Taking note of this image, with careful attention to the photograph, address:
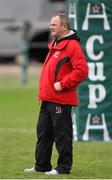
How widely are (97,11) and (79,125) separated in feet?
5.76

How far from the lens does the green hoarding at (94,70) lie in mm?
13930

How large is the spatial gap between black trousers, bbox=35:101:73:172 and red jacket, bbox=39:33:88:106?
99 mm

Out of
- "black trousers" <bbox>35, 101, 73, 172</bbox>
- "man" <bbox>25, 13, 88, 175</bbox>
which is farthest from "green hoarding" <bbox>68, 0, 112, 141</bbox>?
"black trousers" <bbox>35, 101, 73, 172</bbox>

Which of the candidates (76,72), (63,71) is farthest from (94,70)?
(76,72)

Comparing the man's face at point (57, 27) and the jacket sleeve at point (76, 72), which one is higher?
the man's face at point (57, 27)

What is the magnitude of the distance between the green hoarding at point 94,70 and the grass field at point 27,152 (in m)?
A: 0.36

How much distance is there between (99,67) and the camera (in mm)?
14070

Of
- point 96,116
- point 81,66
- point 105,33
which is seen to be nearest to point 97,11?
point 105,33

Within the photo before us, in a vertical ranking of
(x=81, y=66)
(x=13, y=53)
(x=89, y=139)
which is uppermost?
(x=81, y=66)

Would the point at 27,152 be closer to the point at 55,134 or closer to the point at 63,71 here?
the point at 55,134

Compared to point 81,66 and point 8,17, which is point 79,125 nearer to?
point 81,66

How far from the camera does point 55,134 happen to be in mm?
10797

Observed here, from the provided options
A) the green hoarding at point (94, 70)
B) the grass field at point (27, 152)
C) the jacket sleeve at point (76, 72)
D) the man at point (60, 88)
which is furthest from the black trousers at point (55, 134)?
the green hoarding at point (94, 70)

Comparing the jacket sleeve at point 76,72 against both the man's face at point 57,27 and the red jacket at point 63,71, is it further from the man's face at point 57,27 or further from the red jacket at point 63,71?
the man's face at point 57,27
